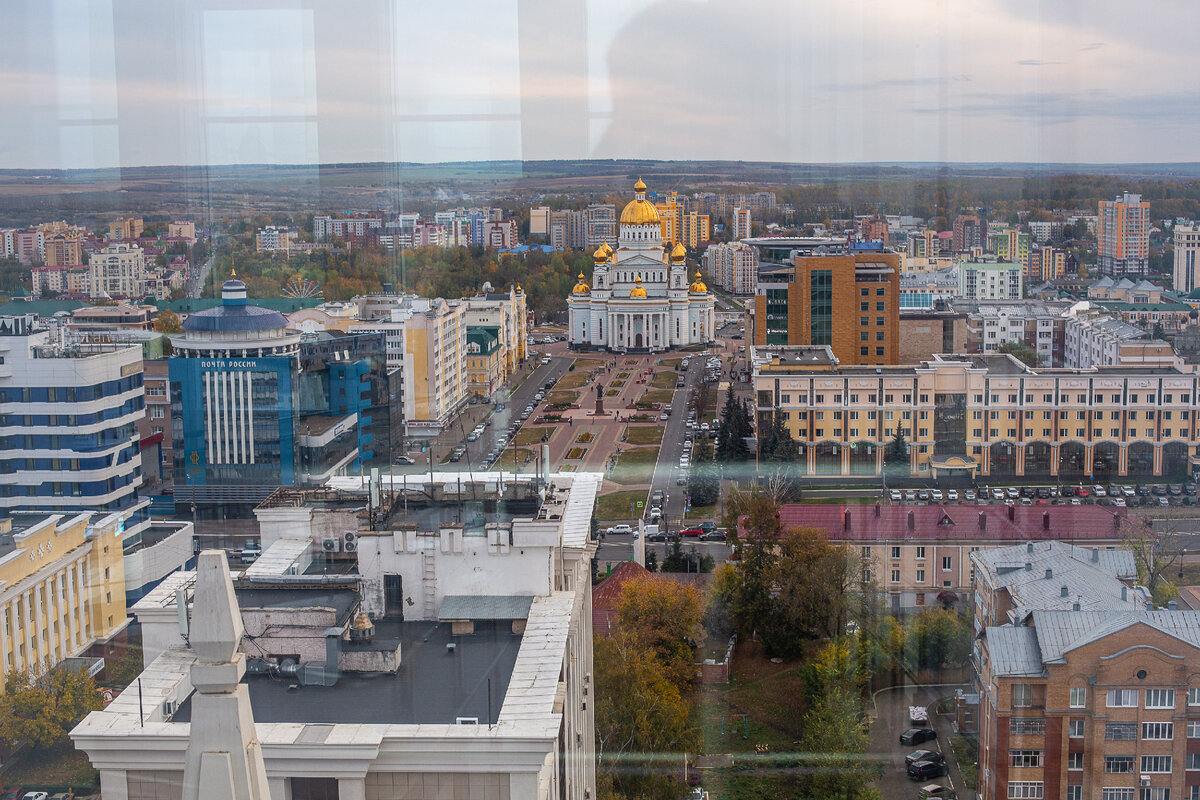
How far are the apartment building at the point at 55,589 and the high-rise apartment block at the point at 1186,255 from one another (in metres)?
5.49

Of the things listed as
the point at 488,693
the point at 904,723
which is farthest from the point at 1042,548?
the point at 488,693

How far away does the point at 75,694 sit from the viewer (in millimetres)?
3240

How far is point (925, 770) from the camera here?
345cm

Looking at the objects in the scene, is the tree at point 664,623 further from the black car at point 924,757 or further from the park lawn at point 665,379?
the park lawn at point 665,379

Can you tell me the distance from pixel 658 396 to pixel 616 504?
9.05ft

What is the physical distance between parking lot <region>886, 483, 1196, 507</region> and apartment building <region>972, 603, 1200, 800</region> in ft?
7.25

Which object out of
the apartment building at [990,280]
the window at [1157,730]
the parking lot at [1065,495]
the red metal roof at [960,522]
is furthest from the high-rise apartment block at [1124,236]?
the window at [1157,730]

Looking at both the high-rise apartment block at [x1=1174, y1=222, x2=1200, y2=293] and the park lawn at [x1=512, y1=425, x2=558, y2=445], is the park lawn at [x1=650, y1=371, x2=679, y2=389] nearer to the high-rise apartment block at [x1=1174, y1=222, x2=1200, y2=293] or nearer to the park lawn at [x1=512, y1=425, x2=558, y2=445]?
the park lawn at [x1=512, y1=425, x2=558, y2=445]

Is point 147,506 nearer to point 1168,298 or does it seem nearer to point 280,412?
point 280,412

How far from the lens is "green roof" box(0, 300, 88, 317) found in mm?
4777

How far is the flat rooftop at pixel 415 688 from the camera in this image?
Result: 74.2 inches

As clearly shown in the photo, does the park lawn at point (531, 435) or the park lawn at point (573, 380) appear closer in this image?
the park lawn at point (531, 435)

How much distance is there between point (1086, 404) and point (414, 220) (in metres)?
3.73

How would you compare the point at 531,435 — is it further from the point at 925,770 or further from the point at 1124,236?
the point at 1124,236
